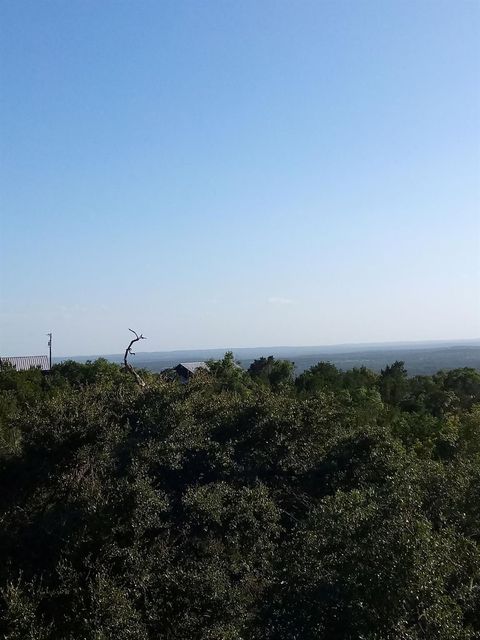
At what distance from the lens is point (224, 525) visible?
1371 centimetres

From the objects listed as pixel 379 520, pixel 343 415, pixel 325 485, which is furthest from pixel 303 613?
pixel 343 415

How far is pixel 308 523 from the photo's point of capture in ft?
36.7

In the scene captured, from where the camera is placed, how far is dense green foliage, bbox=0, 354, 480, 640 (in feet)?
28.9

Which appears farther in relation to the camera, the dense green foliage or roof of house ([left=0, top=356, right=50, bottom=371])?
roof of house ([left=0, top=356, right=50, bottom=371])

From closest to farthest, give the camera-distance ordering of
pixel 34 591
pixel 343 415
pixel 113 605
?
pixel 113 605
pixel 34 591
pixel 343 415

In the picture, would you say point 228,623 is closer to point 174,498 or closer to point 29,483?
point 174,498

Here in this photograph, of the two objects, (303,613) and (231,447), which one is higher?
(231,447)

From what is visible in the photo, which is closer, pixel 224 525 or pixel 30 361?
pixel 224 525

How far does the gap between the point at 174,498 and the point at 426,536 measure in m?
6.98

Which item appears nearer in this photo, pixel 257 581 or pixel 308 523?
pixel 308 523

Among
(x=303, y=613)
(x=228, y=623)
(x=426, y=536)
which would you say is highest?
(x=426, y=536)

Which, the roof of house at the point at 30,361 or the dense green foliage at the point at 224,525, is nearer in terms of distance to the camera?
the dense green foliage at the point at 224,525

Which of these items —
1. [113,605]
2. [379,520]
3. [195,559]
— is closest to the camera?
[379,520]

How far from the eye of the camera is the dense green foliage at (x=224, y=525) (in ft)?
28.9
